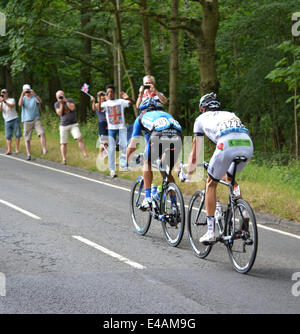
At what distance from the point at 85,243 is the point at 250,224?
2601mm

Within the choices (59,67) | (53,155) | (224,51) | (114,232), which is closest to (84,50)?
(59,67)

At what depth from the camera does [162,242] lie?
894 centimetres

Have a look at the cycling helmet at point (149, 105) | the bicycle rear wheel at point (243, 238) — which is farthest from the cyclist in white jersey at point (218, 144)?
the cycling helmet at point (149, 105)

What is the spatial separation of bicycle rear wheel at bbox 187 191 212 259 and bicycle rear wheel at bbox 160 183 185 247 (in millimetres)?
126

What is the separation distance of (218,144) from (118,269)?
181 cm

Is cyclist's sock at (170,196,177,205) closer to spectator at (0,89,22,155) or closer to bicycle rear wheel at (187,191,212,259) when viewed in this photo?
bicycle rear wheel at (187,191,212,259)

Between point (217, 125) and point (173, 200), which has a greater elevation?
point (217, 125)

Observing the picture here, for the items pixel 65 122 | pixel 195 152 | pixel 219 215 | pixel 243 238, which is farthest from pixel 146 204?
pixel 65 122

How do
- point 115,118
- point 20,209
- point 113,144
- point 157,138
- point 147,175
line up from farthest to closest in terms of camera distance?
→ point 115,118 < point 113,144 < point 20,209 < point 147,175 < point 157,138

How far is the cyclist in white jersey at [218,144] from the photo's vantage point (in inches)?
289

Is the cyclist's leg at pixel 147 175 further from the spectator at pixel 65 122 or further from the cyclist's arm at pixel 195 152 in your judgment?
the spectator at pixel 65 122

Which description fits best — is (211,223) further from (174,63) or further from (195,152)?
(174,63)

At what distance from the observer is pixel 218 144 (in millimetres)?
7367
